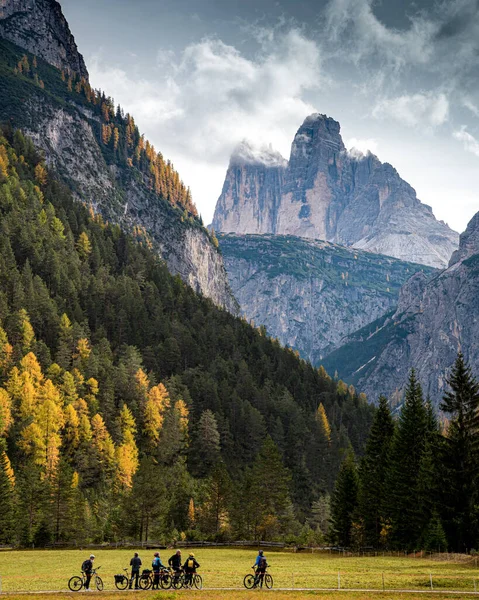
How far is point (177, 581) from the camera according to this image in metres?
40.7

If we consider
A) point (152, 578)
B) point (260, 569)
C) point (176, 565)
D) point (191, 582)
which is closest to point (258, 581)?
point (260, 569)

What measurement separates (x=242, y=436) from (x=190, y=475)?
2705 centimetres

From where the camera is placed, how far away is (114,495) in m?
113

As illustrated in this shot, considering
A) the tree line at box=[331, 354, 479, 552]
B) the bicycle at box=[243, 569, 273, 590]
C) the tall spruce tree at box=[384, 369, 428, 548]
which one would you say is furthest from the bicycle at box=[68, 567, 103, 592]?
the tall spruce tree at box=[384, 369, 428, 548]

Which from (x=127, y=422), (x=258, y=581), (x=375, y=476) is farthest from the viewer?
(x=127, y=422)

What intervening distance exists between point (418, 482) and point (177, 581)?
3636 centimetres

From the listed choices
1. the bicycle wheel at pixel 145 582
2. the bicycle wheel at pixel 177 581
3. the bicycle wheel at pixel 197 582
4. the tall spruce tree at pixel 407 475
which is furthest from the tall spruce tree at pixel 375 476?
the bicycle wheel at pixel 145 582

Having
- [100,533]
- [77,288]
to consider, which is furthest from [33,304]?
[100,533]

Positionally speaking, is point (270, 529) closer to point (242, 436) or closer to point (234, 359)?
point (242, 436)

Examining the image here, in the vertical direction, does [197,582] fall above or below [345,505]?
below

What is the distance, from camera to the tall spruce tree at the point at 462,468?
6094cm

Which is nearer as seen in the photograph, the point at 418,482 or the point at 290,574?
the point at 290,574

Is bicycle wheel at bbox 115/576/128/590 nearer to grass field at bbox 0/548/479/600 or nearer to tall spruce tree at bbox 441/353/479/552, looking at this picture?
grass field at bbox 0/548/479/600

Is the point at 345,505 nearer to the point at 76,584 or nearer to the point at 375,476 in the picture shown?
the point at 375,476
